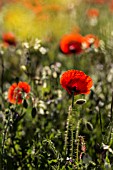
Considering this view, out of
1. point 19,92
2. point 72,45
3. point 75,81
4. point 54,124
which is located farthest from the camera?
point 72,45

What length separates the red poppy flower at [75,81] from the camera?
141 cm

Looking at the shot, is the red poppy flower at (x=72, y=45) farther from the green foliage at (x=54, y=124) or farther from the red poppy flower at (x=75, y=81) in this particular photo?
the red poppy flower at (x=75, y=81)

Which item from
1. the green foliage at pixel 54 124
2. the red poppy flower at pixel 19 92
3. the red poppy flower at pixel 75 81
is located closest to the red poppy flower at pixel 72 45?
the green foliage at pixel 54 124

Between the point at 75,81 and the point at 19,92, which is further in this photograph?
the point at 19,92

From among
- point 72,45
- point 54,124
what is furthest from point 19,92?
point 72,45

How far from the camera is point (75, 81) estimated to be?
1.42 m

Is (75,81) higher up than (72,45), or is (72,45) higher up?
(72,45)

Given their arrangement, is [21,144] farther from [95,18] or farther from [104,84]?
[95,18]

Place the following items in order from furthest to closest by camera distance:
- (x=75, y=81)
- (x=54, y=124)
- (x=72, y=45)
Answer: (x=72, y=45) → (x=54, y=124) → (x=75, y=81)

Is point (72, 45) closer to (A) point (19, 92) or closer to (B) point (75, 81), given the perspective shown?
(A) point (19, 92)

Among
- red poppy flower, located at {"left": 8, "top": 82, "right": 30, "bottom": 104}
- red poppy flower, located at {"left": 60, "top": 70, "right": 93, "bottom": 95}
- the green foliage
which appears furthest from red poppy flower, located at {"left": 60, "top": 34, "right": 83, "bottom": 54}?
red poppy flower, located at {"left": 60, "top": 70, "right": 93, "bottom": 95}

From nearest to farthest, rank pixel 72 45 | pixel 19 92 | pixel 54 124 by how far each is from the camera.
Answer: pixel 19 92
pixel 54 124
pixel 72 45

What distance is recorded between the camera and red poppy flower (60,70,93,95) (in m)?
1.41

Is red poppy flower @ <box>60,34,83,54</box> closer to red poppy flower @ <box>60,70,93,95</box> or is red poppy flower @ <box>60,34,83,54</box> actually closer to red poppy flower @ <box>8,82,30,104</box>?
red poppy flower @ <box>8,82,30,104</box>
